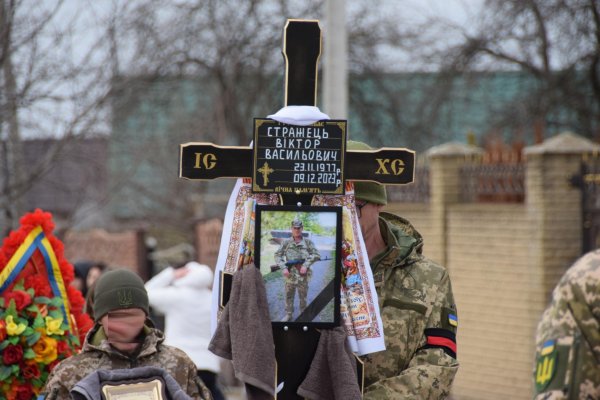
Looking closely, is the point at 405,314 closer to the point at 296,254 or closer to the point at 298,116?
the point at 296,254

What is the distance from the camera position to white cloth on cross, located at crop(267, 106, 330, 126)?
458cm

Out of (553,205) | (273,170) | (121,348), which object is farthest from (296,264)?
(553,205)

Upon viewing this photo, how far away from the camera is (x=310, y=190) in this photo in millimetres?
4582

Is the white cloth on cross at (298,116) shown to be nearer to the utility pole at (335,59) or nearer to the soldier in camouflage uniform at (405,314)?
the soldier in camouflage uniform at (405,314)

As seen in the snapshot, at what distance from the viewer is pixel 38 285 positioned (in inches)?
252

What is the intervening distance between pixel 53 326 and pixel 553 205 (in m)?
6.73

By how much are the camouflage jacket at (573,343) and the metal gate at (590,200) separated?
6.85 m

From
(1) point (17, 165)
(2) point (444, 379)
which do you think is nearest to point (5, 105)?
(1) point (17, 165)

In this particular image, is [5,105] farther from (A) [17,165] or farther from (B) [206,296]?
(B) [206,296]

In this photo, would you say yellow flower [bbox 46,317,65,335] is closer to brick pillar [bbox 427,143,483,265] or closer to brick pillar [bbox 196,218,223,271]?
brick pillar [bbox 427,143,483,265]

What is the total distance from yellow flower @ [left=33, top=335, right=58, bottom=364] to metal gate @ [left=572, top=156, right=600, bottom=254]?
6466 millimetres

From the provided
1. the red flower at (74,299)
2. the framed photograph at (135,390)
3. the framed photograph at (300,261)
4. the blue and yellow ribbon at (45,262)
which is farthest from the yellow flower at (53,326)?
the framed photograph at (300,261)

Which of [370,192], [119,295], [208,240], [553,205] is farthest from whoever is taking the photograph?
[208,240]

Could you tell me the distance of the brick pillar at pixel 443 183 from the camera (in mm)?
13930
